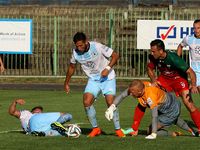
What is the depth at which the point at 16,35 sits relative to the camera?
34.1m

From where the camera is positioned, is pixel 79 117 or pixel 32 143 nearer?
pixel 32 143

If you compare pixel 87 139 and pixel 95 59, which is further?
pixel 95 59

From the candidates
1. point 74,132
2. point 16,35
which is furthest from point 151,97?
point 16,35

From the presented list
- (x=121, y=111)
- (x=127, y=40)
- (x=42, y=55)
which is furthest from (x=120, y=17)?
(x=121, y=111)

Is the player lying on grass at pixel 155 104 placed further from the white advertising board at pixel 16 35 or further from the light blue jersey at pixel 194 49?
the white advertising board at pixel 16 35

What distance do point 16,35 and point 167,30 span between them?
6171mm

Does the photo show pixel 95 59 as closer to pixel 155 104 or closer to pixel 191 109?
pixel 155 104

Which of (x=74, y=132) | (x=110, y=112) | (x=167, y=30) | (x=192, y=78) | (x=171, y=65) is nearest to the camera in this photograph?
(x=110, y=112)

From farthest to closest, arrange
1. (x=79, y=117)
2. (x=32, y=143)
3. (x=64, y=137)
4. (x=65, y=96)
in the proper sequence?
(x=65, y=96) → (x=79, y=117) → (x=64, y=137) → (x=32, y=143)

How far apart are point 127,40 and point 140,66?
1.53 m

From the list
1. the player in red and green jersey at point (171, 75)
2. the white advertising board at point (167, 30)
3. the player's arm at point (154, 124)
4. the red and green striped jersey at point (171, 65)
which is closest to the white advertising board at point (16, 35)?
the white advertising board at point (167, 30)

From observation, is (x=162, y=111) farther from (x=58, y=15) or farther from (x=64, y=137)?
(x=58, y=15)

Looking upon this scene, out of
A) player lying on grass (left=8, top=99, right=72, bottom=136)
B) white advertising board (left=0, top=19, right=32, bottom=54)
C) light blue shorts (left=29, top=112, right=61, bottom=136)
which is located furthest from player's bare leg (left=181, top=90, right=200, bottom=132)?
white advertising board (left=0, top=19, right=32, bottom=54)

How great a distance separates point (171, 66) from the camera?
634 inches
